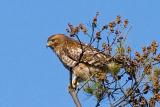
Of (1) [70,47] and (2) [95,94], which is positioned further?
(1) [70,47]

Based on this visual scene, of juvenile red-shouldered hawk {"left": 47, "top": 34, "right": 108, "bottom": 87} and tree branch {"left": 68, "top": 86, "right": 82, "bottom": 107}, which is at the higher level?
juvenile red-shouldered hawk {"left": 47, "top": 34, "right": 108, "bottom": 87}

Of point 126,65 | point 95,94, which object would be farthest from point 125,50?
point 95,94

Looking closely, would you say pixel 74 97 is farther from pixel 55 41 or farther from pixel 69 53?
pixel 55 41

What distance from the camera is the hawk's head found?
8766mm

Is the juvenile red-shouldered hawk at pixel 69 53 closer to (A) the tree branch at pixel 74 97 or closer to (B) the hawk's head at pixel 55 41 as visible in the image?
(B) the hawk's head at pixel 55 41

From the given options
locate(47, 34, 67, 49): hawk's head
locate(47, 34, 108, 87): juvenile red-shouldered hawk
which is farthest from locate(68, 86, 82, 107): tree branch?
locate(47, 34, 67, 49): hawk's head

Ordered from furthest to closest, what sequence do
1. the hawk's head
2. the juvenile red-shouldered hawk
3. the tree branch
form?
the hawk's head, the juvenile red-shouldered hawk, the tree branch

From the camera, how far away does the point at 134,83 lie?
14.9 ft

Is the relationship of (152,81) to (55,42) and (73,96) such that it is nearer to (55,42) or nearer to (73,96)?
(73,96)

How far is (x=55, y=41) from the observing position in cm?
884

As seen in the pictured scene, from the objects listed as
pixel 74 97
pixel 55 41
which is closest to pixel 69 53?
pixel 55 41

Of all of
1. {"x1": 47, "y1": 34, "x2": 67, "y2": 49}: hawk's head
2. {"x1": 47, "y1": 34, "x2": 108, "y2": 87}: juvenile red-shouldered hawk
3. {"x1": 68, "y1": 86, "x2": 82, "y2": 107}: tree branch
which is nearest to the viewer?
{"x1": 68, "y1": 86, "x2": 82, "y2": 107}: tree branch

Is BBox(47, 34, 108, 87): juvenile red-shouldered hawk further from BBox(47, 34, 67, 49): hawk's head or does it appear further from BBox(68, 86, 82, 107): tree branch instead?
BBox(68, 86, 82, 107): tree branch

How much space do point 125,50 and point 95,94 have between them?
1.48 ft
